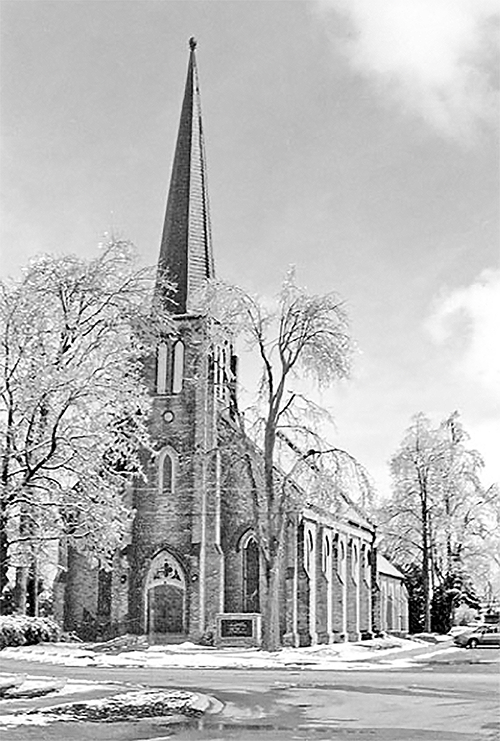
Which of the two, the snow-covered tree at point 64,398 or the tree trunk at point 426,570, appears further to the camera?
the tree trunk at point 426,570

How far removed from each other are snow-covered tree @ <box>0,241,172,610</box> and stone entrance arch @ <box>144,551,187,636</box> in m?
16.8

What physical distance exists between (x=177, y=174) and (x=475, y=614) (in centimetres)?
3606

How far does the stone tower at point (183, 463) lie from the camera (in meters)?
40.5

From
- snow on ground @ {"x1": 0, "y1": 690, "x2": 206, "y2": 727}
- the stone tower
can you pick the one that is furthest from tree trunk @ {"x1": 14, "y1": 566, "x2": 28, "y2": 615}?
snow on ground @ {"x1": 0, "y1": 690, "x2": 206, "y2": 727}

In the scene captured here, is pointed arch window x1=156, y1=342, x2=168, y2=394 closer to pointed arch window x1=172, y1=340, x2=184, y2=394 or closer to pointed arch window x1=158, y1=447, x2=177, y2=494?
pointed arch window x1=172, y1=340, x2=184, y2=394

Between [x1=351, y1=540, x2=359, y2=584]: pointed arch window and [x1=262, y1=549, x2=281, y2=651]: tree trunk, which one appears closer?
[x1=262, y1=549, x2=281, y2=651]: tree trunk

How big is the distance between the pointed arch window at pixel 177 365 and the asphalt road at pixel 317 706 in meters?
16.8

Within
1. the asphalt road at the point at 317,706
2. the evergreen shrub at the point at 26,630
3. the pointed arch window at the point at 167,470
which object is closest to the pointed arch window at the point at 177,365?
the pointed arch window at the point at 167,470

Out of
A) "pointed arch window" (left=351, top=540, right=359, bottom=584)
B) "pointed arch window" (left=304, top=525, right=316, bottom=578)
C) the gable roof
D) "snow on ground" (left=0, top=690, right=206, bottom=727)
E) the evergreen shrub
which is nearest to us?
"snow on ground" (left=0, top=690, right=206, bottom=727)

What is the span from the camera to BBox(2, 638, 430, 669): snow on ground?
3025cm

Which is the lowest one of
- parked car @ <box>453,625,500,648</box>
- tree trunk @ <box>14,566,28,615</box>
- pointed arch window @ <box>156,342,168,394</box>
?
parked car @ <box>453,625,500,648</box>

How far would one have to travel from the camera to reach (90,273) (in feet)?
78.9

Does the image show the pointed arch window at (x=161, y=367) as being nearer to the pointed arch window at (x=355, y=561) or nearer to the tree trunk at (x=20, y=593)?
the tree trunk at (x=20, y=593)

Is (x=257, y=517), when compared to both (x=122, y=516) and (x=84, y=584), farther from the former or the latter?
(x=122, y=516)
